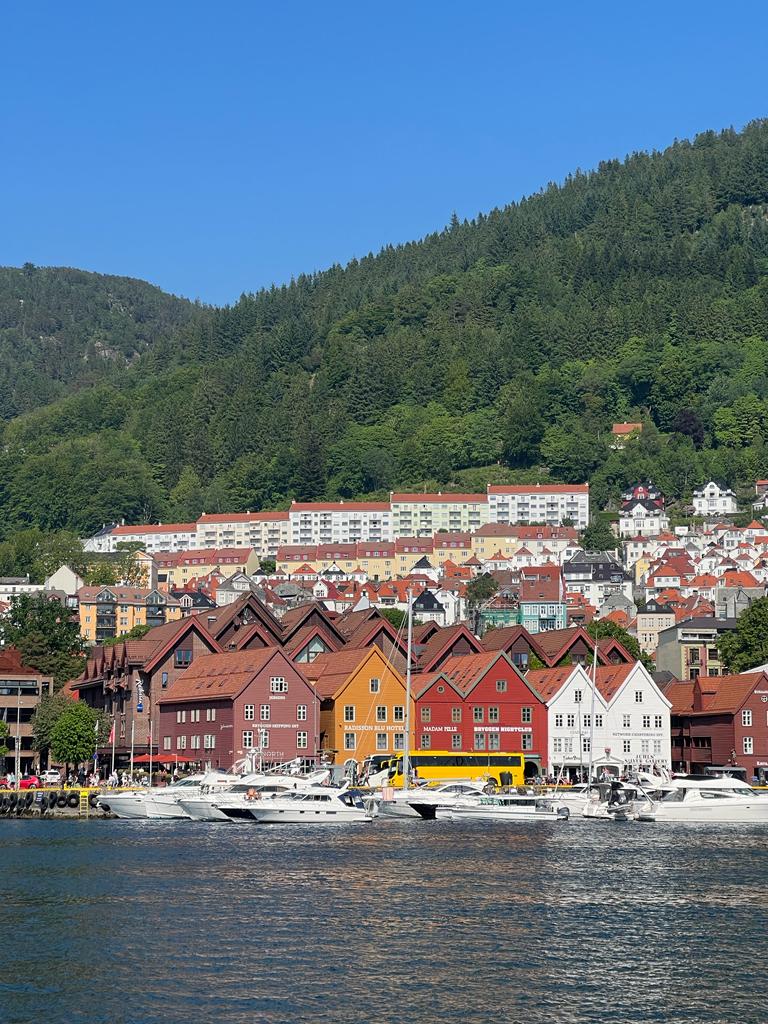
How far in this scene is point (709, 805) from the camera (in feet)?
287

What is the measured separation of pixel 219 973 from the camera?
40.6m

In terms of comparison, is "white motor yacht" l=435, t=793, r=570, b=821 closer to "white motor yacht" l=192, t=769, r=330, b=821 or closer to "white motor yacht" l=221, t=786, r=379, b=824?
"white motor yacht" l=221, t=786, r=379, b=824

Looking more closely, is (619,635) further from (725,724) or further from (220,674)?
(220,674)

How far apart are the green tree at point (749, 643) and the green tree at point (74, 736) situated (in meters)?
50.3


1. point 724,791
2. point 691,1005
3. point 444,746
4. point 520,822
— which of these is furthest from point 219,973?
point 444,746

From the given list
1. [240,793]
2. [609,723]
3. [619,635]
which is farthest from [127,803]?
[619,635]

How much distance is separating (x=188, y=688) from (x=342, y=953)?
230 ft

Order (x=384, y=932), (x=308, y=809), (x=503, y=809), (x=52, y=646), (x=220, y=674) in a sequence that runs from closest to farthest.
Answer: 1. (x=384, y=932)
2. (x=308, y=809)
3. (x=503, y=809)
4. (x=220, y=674)
5. (x=52, y=646)

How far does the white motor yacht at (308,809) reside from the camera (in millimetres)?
85188

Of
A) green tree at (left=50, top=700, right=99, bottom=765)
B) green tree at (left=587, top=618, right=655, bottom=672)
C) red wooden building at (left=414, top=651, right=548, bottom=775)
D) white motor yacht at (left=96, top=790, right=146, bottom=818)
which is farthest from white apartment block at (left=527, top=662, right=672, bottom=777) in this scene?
white motor yacht at (left=96, top=790, right=146, bottom=818)

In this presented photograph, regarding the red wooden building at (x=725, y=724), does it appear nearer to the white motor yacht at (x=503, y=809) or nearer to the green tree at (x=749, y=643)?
the green tree at (x=749, y=643)

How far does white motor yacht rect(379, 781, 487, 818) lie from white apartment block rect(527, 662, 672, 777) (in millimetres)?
23493

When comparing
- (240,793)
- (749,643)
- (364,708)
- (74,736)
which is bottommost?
(240,793)

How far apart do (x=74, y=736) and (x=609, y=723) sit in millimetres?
35869
